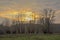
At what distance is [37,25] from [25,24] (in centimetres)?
479

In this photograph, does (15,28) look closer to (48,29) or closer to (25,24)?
(25,24)

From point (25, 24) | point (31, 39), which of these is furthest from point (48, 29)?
point (31, 39)

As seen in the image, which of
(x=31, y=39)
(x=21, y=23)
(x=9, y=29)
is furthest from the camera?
(x=21, y=23)

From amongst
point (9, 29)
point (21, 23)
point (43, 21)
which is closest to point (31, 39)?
point (9, 29)

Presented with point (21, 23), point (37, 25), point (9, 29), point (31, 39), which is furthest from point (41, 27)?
point (31, 39)

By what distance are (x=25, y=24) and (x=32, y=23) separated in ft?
11.5

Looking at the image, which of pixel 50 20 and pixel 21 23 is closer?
pixel 21 23

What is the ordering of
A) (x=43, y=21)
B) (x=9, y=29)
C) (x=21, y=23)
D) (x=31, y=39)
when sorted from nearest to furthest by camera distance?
(x=31, y=39)
(x=9, y=29)
(x=21, y=23)
(x=43, y=21)

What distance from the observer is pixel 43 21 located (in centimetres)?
5925

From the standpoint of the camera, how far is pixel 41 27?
183 ft

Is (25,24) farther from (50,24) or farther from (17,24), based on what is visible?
(50,24)

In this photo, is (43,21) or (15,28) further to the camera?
(43,21)

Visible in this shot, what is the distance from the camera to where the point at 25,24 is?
2138 inches

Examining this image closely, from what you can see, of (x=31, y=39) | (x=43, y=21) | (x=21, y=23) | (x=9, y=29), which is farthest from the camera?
(x=43, y=21)
